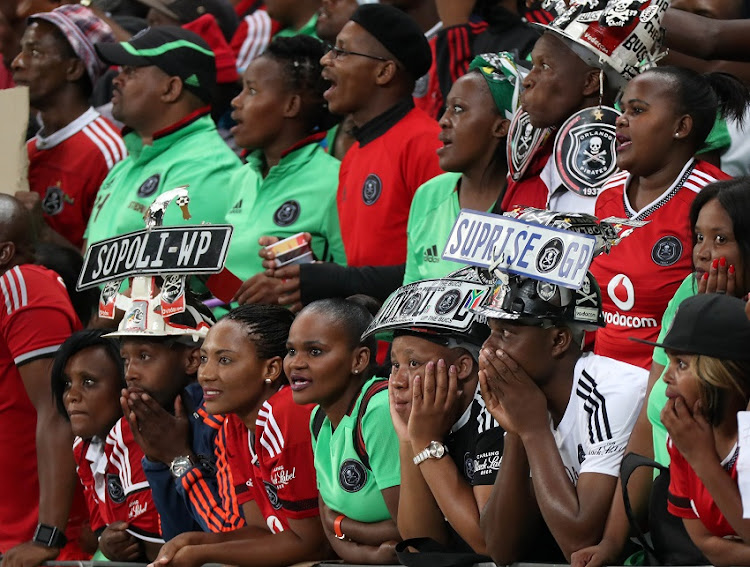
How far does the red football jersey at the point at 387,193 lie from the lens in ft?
21.0

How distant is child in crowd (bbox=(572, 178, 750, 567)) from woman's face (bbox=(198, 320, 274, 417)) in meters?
1.83

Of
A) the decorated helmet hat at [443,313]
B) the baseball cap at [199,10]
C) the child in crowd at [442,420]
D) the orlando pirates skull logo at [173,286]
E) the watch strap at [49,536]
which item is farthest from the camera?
the baseball cap at [199,10]

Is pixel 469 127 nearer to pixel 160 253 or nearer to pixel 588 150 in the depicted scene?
pixel 588 150

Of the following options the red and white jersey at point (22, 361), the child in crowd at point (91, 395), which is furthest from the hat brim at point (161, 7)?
the child in crowd at point (91, 395)

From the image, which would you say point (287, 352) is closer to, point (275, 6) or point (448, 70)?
point (448, 70)

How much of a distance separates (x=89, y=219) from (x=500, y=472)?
4.12 m

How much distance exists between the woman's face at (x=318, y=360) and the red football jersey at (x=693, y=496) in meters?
1.61

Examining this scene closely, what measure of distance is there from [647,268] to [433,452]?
93 centimetres

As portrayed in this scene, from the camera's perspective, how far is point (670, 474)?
164 inches

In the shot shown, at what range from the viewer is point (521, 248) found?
4473 millimetres

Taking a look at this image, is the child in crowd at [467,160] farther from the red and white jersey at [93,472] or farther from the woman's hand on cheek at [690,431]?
the woman's hand on cheek at [690,431]

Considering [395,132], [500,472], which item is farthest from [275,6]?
[500,472]

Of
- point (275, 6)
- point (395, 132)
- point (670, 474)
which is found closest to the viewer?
point (670, 474)

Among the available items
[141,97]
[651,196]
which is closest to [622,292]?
[651,196]
